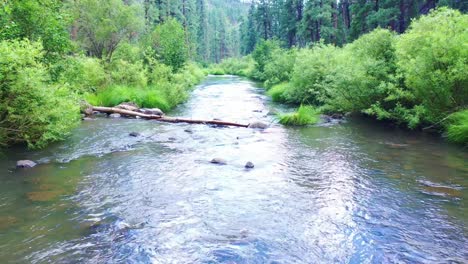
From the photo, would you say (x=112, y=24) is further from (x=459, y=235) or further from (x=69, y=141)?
(x=459, y=235)

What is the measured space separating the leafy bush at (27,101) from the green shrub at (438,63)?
1316cm

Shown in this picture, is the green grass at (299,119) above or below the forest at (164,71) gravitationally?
below

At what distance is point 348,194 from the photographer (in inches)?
358

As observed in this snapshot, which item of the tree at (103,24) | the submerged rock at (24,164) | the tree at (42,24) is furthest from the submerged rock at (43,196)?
the tree at (103,24)

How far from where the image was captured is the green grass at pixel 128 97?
23.5 m

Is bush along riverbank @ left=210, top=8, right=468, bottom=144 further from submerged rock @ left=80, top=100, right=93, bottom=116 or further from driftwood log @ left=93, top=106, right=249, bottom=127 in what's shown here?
submerged rock @ left=80, top=100, right=93, bottom=116

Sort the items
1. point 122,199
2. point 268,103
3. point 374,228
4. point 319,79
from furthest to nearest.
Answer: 1. point 268,103
2. point 319,79
3. point 122,199
4. point 374,228

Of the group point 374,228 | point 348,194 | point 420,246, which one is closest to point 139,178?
point 348,194

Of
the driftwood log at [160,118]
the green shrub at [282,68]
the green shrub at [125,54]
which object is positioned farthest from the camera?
the green shrub at [282,68]

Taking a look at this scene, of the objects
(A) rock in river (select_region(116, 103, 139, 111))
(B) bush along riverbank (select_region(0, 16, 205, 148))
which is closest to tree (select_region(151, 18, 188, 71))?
(B) bush along riverbank (select_region(0, 16, 205, 148))

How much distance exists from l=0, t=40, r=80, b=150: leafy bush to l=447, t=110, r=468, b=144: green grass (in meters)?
13.7

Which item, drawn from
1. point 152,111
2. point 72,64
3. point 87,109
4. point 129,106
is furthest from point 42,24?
point 129,106

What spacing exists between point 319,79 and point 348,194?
15796 mm

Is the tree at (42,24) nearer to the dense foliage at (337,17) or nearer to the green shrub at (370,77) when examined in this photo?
the green shrub at (370,77)
